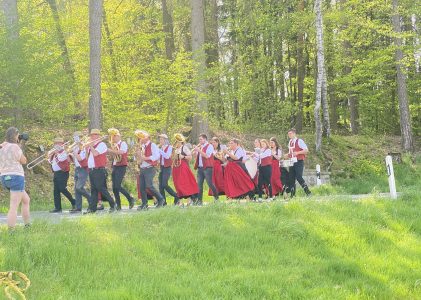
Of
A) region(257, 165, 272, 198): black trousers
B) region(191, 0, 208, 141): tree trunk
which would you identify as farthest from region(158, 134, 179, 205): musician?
region(191, 0, 208, 141): tree trunk

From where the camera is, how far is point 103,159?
1159cm

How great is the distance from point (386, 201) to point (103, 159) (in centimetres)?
643

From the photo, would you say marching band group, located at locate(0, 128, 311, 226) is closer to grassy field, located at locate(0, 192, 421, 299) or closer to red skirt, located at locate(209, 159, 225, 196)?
red skirt, located at locate(209, 159, 225, 196)

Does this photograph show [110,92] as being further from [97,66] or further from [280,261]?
[280,261]

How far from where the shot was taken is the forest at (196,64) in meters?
15.5

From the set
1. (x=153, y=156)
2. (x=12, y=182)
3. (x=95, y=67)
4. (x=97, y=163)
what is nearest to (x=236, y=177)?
(x=153, y=156)

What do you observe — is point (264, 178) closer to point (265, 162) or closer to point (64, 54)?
point (265, 162)

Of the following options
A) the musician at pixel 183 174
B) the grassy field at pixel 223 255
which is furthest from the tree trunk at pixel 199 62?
the grassy field at pixel 223 255

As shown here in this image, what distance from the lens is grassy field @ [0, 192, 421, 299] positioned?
670 cm

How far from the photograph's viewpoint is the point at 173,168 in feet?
44.6

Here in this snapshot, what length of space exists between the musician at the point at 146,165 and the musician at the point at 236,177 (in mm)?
2070

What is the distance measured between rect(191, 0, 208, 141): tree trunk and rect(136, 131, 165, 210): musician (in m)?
7.49

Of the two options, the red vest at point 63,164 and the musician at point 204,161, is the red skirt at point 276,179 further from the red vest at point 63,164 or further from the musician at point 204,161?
the red vest at point 63,164

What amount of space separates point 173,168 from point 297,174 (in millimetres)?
3402
